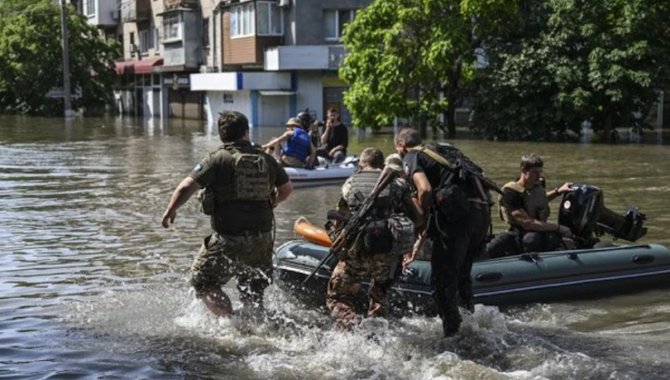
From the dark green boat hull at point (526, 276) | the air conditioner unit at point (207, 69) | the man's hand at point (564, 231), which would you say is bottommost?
the dark green boat hull at point (526, 276)

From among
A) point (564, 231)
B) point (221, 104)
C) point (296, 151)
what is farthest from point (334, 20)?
point (564, 231)

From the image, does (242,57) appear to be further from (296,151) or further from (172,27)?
(296,151)

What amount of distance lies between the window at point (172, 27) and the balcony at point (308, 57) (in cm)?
1161

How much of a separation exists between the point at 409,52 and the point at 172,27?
23842 mm

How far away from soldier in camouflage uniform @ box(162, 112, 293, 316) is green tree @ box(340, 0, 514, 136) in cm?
2339

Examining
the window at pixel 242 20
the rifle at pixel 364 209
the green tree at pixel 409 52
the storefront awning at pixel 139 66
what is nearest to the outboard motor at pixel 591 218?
the rifle at pixel 364 209

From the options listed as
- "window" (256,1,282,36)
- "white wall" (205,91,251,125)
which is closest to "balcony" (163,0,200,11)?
"white wall" (205,91,251,125)

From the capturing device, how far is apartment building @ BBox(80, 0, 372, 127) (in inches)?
1657

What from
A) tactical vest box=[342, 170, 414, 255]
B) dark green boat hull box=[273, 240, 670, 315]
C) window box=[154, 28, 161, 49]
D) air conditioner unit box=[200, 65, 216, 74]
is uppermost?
window box=[154, 28, 161, 49]

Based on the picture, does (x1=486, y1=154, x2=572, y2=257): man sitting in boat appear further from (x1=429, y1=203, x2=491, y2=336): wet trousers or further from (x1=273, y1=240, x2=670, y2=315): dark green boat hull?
(x1=429, y1=203, x2=491, y2=336): wet trousers

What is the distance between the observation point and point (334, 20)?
4238 cm

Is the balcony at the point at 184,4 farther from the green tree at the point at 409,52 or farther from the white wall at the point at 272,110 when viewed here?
the green tree at the point at 409,52

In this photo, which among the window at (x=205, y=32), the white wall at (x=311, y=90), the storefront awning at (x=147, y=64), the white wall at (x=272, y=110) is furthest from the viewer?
the storefront awning at (x=147, y=64)

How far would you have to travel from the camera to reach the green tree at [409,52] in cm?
3064
